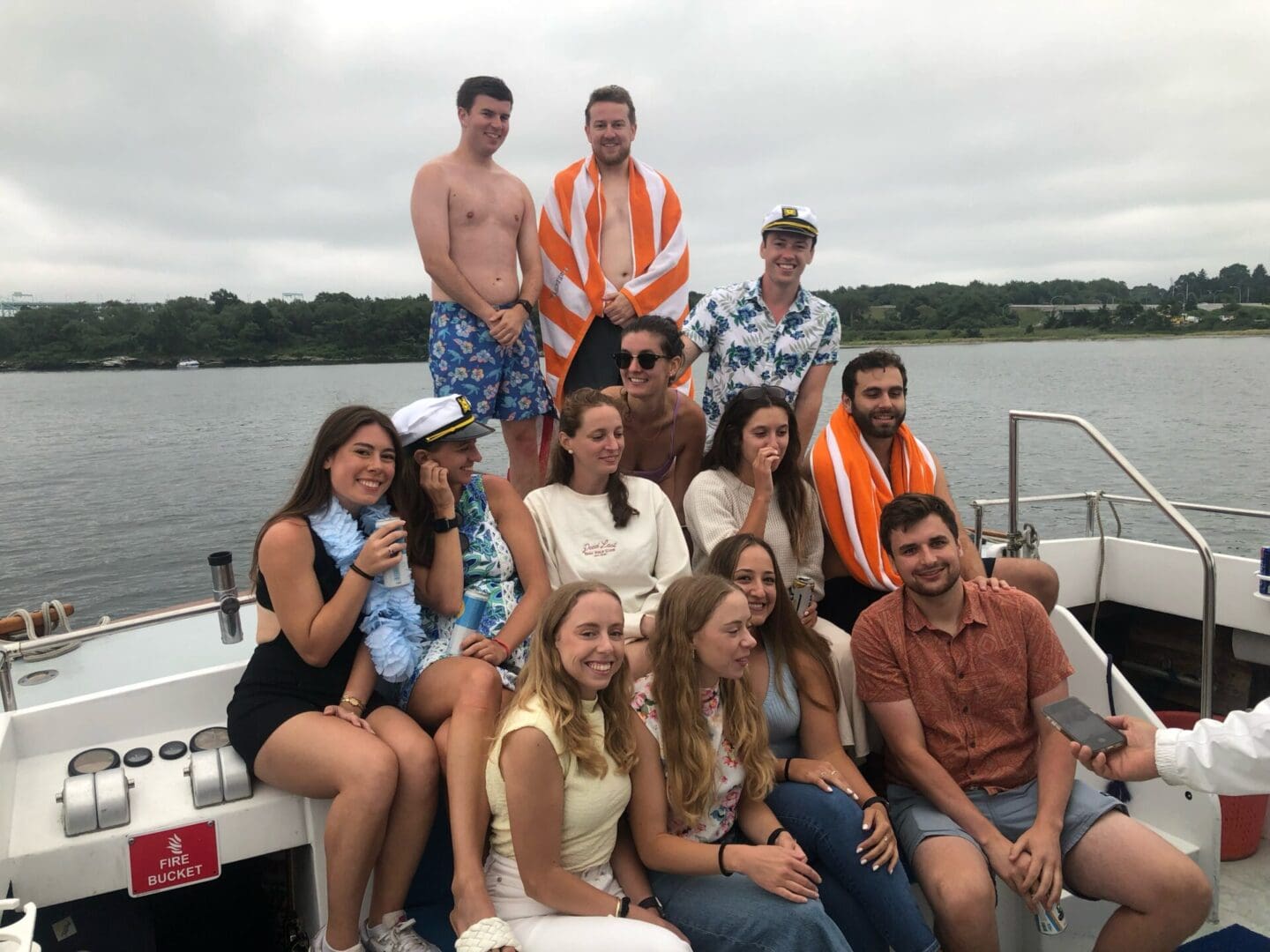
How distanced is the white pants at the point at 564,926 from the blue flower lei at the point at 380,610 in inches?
20.4

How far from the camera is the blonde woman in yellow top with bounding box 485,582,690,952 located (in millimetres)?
1932

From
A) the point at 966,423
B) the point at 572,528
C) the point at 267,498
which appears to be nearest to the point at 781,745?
the point at 572,528

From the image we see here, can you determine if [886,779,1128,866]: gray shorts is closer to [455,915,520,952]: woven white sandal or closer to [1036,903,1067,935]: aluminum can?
[1036,903,1067,935]: aluminum can

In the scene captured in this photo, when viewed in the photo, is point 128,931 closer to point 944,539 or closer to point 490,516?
point 490,516

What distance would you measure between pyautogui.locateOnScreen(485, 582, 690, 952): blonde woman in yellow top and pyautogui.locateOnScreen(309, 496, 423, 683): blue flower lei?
1.28ft

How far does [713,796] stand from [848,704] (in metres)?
0.62

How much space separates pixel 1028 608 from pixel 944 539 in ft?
0.94

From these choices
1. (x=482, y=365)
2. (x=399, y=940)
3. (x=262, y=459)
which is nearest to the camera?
(x=399, y=940)

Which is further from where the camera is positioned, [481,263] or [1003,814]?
[481,263]

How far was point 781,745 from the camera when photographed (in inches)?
97.9

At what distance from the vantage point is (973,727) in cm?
242

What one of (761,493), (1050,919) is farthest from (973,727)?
(761,493)

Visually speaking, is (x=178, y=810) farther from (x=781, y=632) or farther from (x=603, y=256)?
(x=603, y=256)

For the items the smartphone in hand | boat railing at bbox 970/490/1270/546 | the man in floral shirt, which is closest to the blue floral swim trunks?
the man in floral shirt
